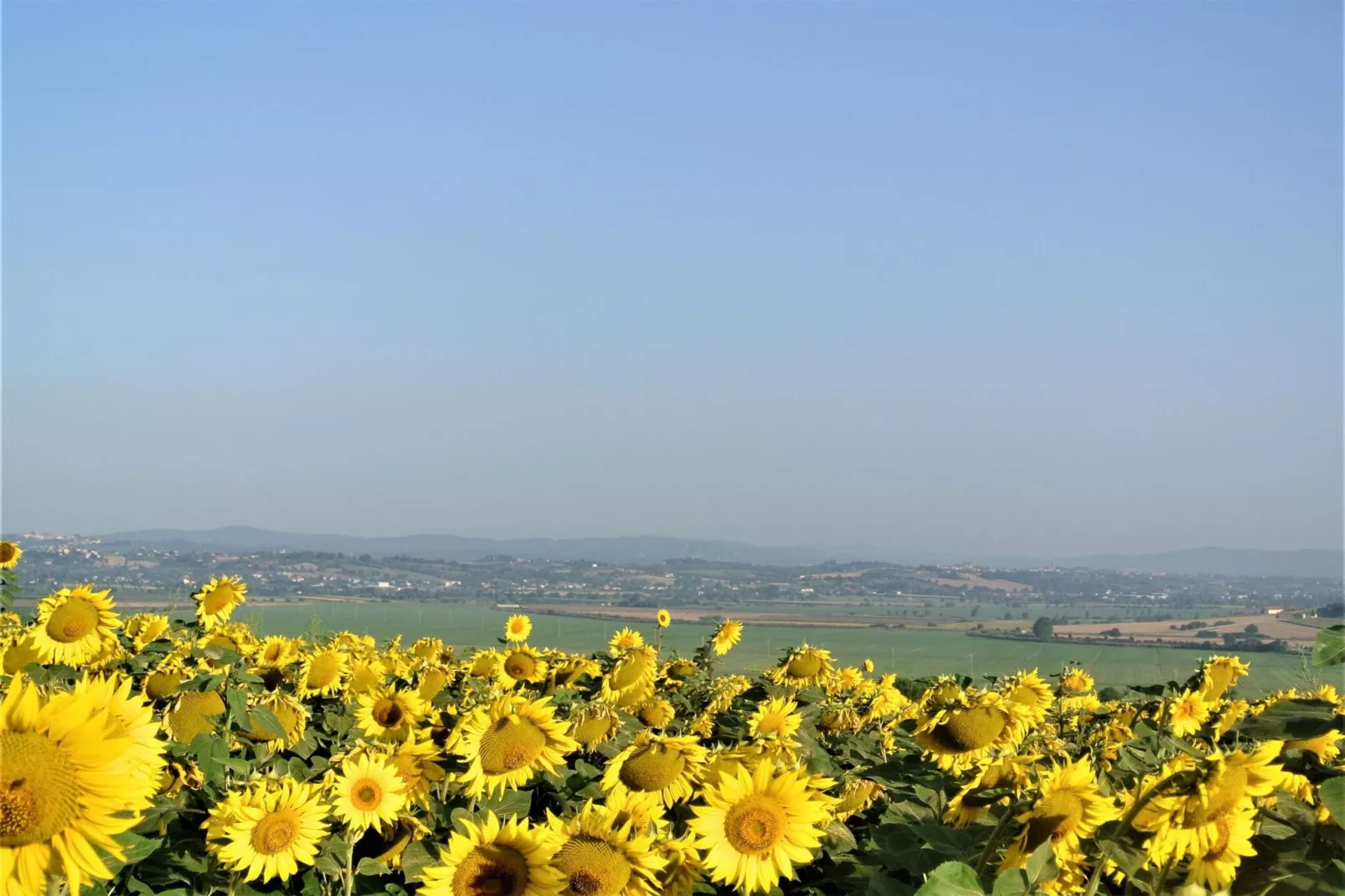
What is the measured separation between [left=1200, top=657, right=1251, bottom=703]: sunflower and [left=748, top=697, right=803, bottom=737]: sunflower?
8.49ft

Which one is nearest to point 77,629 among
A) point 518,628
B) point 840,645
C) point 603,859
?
point 518,628

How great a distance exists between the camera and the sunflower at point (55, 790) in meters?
2.41

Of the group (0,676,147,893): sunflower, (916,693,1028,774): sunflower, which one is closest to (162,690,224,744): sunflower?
A: (0,676,147,893): sunflower

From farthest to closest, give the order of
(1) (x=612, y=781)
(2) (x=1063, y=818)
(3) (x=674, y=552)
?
(3) (x=674, y=552) → (1) (x=612, y=781) → (2) (x=1063, y=818)

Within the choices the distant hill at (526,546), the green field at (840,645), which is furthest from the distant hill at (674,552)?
the green field at (840,645)

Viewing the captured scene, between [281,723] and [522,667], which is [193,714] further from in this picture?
[522,667]

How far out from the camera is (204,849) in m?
4.41

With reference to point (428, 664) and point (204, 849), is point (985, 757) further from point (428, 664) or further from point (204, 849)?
point (428, 664)

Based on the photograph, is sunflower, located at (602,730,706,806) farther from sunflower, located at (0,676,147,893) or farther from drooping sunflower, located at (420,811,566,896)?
sunflower, located at (0,676,147,893)

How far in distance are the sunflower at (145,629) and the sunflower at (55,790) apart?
19.4 ft

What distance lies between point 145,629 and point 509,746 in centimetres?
546

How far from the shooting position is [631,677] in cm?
693

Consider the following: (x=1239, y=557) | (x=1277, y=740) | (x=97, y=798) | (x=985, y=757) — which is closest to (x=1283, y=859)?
(x=1277, y=740)

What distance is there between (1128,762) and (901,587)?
1183 inches
